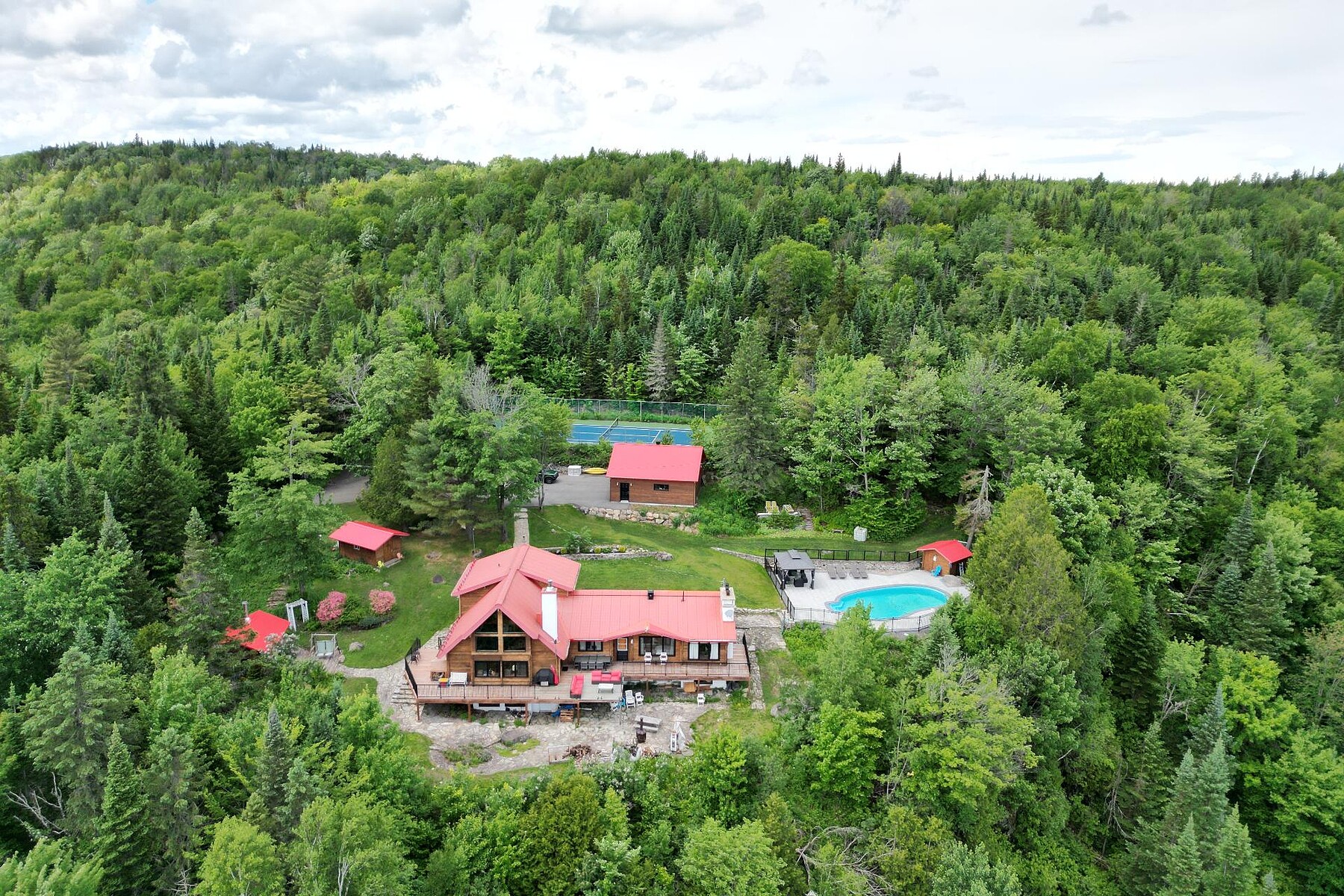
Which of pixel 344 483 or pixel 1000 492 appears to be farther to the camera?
pixel 344 483

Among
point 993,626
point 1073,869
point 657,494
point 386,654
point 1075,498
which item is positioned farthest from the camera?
point 657,494

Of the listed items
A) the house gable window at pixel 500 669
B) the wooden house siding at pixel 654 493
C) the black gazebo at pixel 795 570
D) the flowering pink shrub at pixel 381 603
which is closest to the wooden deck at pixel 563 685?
the house gable window at pixel 500 669

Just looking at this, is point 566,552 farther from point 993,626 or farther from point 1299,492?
point 1299,492

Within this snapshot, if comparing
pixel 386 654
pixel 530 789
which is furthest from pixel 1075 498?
pixel 386 654

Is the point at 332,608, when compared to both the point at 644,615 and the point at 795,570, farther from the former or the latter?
the point at 795,570

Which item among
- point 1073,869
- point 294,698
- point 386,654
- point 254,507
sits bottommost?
point 1073,869

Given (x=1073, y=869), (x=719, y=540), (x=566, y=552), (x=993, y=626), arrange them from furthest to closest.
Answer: (x=719, y=540) < (x=566, y=552) < (x=993, y=626) < (x=1073, y=869)

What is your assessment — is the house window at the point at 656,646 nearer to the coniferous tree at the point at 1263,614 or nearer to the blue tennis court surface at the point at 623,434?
the coniferous tree at the point at 1263,614
